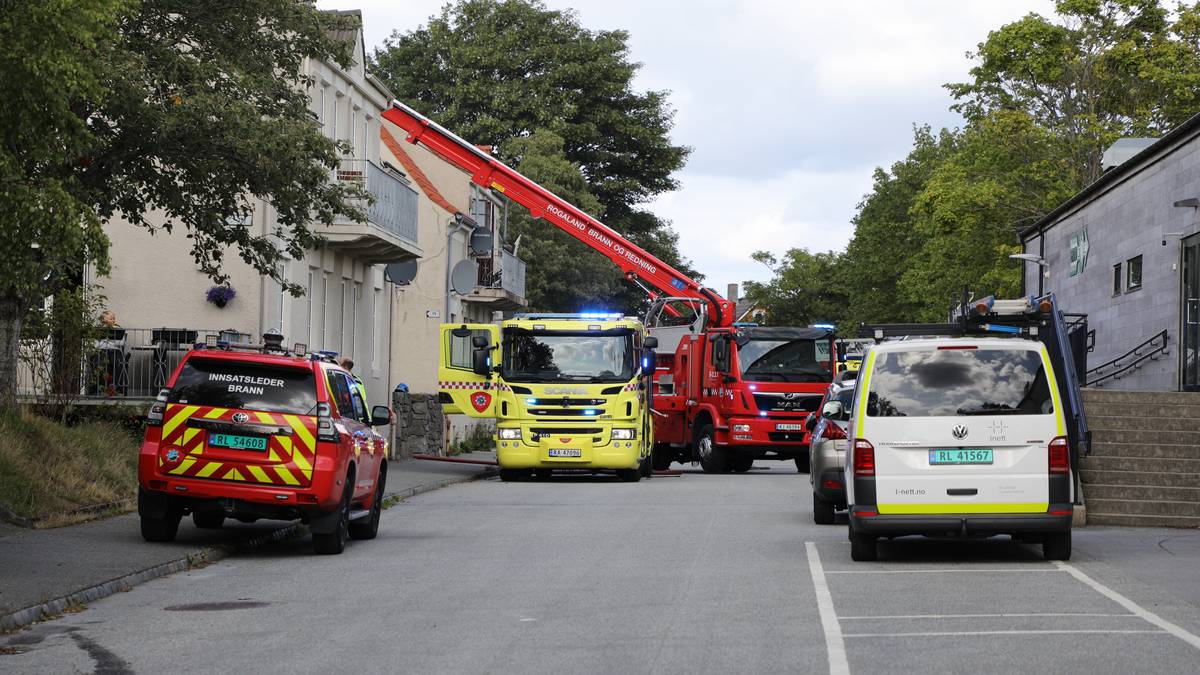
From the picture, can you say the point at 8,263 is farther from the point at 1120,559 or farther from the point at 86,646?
the point at 1120,559

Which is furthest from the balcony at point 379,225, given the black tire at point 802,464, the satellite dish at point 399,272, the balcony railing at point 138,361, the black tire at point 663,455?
the black tire at point 802,464

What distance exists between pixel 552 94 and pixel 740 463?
108ft

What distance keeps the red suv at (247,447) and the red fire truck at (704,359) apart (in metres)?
16.1

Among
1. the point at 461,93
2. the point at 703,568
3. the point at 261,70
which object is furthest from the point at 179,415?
the point at 461,93

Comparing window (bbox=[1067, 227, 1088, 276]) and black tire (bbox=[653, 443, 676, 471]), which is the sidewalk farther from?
window (bbox=[1067, 227, 1088, 276])

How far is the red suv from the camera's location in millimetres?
15070

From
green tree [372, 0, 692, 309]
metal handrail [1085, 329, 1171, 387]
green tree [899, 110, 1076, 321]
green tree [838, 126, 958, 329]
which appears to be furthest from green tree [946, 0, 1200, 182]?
green tree [838, 126, 958, 329]

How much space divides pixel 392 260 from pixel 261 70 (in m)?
16.7

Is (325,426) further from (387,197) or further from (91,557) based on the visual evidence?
(387,197)

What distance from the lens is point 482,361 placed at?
29172 mm

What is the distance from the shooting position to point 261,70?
2017 cm

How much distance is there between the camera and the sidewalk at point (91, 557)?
11602 mm

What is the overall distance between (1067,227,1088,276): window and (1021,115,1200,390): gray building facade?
0.08ft

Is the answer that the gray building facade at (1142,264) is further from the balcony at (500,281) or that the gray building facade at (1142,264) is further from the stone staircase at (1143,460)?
the balcony at (500,281)
